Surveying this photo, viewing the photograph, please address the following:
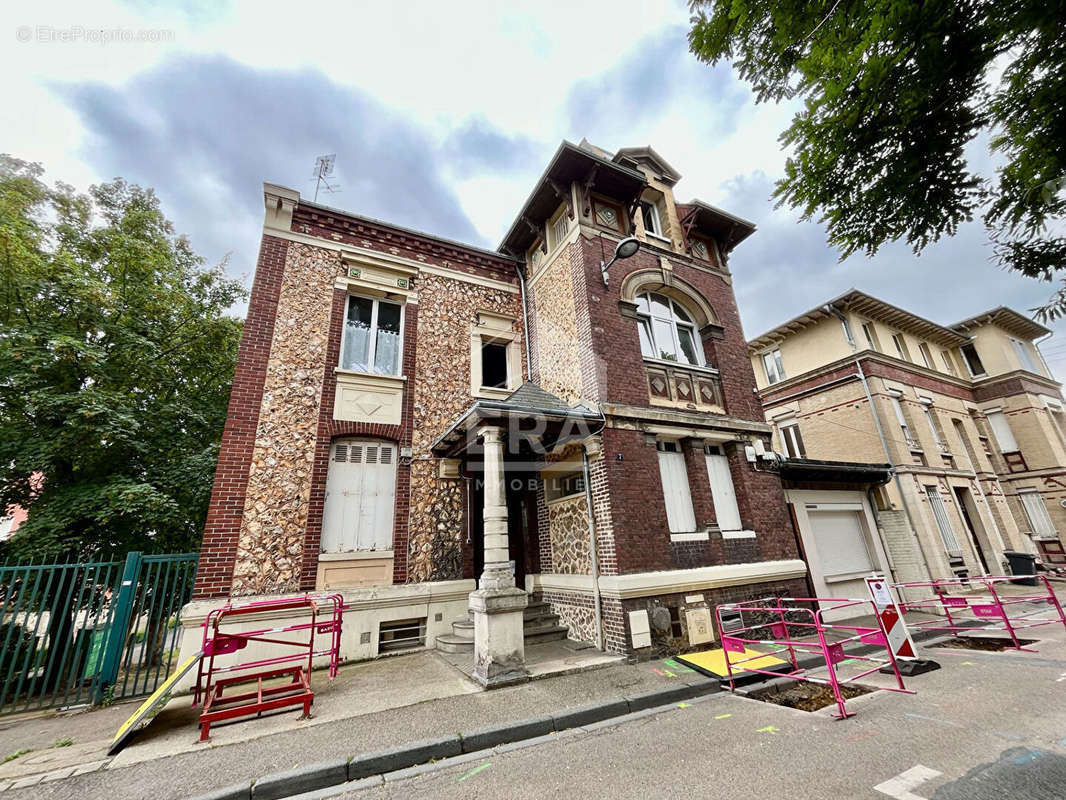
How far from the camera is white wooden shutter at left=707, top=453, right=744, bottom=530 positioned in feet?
27.7

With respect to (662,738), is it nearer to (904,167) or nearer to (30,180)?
(904,167)

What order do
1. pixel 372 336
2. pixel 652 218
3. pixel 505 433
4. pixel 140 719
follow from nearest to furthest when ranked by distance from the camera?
pixel 140 719
pixel 505 433
pixel 372 336
pixel 652 218

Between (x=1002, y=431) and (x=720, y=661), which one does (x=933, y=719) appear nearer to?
(x=720, y=661)

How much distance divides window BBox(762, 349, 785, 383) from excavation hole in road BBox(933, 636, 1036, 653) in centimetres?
1054

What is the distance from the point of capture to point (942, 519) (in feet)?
44.0

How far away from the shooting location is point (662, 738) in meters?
4.06

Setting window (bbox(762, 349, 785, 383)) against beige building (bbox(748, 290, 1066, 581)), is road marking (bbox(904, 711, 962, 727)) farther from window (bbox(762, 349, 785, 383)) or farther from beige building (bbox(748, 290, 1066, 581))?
window (bbox(762, 349, 785, 383))

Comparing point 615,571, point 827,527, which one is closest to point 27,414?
point 615,571

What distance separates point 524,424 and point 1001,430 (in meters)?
22.5

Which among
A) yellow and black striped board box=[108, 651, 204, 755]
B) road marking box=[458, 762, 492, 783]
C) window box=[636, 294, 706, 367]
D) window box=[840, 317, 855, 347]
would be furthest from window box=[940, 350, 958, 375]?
yellow and black striped board box=[108, 651, 204, 755]

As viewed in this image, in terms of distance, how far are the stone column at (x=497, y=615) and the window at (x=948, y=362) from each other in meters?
21.4

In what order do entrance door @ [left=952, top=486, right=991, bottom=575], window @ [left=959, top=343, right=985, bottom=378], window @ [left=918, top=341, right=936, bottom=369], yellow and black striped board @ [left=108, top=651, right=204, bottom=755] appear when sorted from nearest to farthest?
yellow and black striped board @ [left=108, top=651, right=204, bottom=755], entrance door @ [left=952, top=486, right=991, bottom=575], window @ [left=918, top=341, right=936, bottom=369], window @ [left=959, top=343, right=985, bottom=378]

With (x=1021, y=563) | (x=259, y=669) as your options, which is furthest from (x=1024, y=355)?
(x=259, y=669)

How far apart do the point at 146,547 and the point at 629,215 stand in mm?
11870
